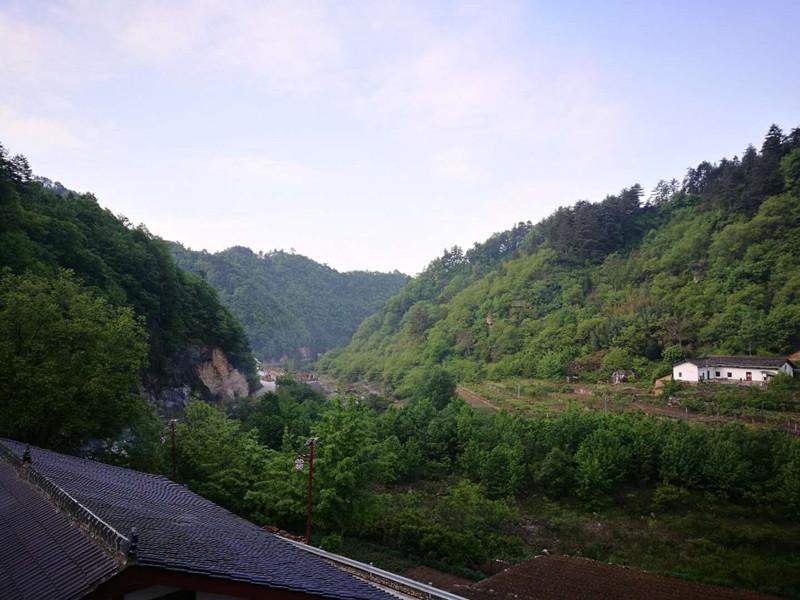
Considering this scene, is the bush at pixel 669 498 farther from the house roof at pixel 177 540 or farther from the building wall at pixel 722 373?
the house roof at pixel 177 540

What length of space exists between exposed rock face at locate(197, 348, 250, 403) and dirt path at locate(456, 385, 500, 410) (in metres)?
18.9

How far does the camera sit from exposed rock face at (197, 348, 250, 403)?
4284 centimetres

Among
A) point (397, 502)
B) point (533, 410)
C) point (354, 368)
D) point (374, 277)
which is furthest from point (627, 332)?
point (374, 277)

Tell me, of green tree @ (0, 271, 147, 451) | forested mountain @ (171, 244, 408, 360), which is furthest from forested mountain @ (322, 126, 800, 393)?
green tree @ (0, 271, 147, 451)

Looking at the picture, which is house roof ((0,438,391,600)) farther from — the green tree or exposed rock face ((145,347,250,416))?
exposed rock face ((145,347,250,416))

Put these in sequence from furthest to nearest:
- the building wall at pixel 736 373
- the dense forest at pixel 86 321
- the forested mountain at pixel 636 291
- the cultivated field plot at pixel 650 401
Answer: the forested mountain at pixel 636 291 → the building wall at pixel 736 373 → the cultivated field plot at pixel 650 401 → the dense forest at pixel 86 321

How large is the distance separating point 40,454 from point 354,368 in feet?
234

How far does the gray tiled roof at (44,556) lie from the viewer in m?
4.45

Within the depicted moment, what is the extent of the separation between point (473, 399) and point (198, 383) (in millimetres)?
21462

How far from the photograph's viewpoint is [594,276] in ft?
202

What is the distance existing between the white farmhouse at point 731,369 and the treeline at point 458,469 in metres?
9.93

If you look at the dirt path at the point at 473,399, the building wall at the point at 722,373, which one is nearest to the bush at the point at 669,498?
the building wall at the point at 722,373

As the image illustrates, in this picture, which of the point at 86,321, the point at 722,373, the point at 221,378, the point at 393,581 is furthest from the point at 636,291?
the point at 86,321

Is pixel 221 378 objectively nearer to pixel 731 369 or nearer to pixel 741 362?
pixel 731 369
